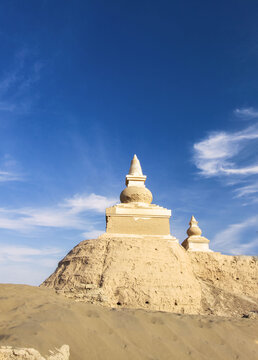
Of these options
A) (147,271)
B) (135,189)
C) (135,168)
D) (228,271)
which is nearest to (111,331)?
(147,271)

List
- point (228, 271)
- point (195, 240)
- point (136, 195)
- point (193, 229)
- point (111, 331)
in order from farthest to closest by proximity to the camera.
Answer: point (193, 229)
point (195, 240)
point (228, 271)
point (136, 195)
point (111, 331)

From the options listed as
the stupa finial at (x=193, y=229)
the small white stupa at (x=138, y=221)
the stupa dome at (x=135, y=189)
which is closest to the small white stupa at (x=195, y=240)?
the stupa finial at (x=193, y=229)

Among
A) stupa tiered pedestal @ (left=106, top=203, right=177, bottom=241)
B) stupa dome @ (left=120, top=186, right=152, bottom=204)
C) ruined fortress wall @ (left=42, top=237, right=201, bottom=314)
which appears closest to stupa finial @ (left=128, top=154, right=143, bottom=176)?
stupa dome @ (left=120, top=186, right=152, bottom=204)

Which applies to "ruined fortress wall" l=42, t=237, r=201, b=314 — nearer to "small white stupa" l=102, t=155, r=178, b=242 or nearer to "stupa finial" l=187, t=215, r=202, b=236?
"small white stupa" l=102, t=155, r=178, b=242

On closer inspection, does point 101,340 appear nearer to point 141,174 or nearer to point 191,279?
point 191,279

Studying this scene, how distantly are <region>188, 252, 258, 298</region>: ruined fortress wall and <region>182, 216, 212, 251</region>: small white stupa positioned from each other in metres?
3.79

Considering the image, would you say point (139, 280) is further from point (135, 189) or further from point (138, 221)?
point (135, 189)

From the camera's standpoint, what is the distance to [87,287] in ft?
35.3

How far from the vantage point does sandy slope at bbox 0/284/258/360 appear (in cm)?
492

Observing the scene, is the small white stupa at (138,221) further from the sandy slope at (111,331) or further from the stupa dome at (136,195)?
the sandy slope at (111,331)

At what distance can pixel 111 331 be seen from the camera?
5.62 metres

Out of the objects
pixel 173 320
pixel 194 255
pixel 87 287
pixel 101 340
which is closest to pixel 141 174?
pixel 194 255

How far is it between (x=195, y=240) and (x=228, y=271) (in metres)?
4.80

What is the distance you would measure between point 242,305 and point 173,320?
8967 millimetres
